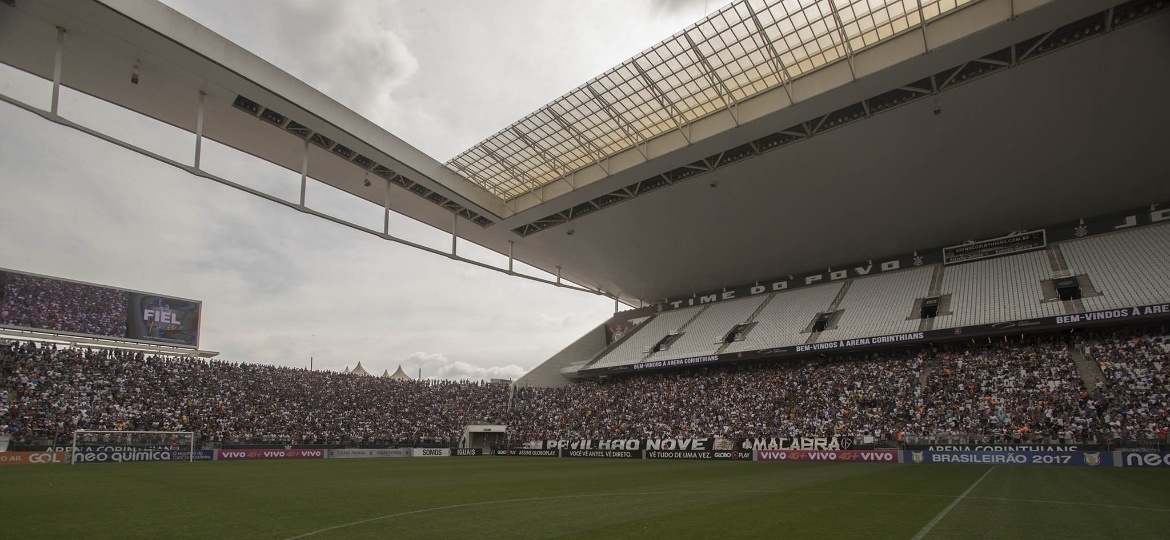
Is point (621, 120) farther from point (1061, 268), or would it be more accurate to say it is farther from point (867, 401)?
point (1061, 268)

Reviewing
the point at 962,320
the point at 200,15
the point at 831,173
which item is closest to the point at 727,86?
the point at 831,173

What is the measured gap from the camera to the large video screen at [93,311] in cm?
3462

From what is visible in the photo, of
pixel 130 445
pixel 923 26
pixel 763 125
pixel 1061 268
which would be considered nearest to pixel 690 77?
pixel 763 125

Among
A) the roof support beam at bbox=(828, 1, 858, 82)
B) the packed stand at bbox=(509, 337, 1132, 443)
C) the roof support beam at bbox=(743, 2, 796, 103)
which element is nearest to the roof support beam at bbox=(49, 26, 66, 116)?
the roof support beam at bbox=(743, 2, 796, 103)

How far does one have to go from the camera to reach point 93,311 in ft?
124

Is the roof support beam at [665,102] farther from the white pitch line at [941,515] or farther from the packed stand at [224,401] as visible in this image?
the packed stand at [224,401]

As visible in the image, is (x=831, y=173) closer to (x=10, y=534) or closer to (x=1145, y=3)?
(x=1145, y=3)

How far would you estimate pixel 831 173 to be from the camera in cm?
3003

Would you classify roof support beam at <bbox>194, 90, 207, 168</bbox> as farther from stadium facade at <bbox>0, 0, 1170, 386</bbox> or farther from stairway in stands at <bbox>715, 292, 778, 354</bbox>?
stairway in stands at <bbox>715, 292, 778, 354</bbox>

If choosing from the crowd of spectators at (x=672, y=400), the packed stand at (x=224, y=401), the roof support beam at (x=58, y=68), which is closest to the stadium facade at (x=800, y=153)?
the roof support beam at (x=58, y=68)

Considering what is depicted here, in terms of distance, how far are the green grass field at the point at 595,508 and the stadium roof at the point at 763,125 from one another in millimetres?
13697

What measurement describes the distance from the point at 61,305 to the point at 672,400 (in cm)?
3557

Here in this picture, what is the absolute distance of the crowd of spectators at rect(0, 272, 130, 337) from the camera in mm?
34438

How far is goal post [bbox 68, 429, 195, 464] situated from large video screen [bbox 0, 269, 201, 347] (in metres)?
12.8
